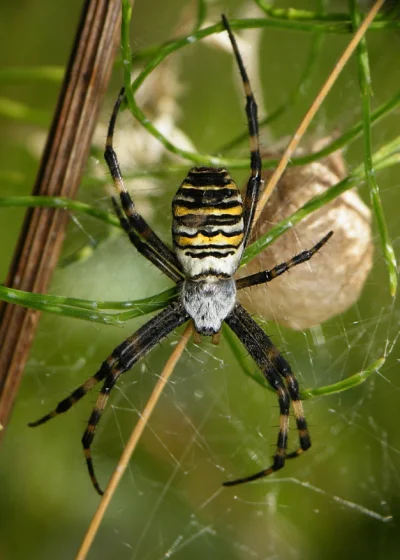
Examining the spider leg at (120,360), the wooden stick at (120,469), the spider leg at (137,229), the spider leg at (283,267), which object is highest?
the spider leg at (137,229)

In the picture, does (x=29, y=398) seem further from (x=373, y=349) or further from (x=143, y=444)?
(x=373, y=349)

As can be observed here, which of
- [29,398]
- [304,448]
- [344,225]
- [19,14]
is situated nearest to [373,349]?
[304,448]

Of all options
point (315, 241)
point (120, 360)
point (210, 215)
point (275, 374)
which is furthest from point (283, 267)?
point (120, 360)

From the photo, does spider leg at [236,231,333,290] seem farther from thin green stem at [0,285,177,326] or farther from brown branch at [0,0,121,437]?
brown branch at [0,0,121,437]

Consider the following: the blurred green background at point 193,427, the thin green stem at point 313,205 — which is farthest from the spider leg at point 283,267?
the blurred green background at point 193,427

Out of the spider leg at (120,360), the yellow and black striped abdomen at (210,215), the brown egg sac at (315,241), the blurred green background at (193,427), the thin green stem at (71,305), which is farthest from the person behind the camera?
the blurred green background at (193,427)

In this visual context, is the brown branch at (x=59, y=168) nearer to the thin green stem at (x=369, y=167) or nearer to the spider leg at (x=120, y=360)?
the spider leg at (x=120, y=360)

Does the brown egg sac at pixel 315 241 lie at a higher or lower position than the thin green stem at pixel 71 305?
higher
